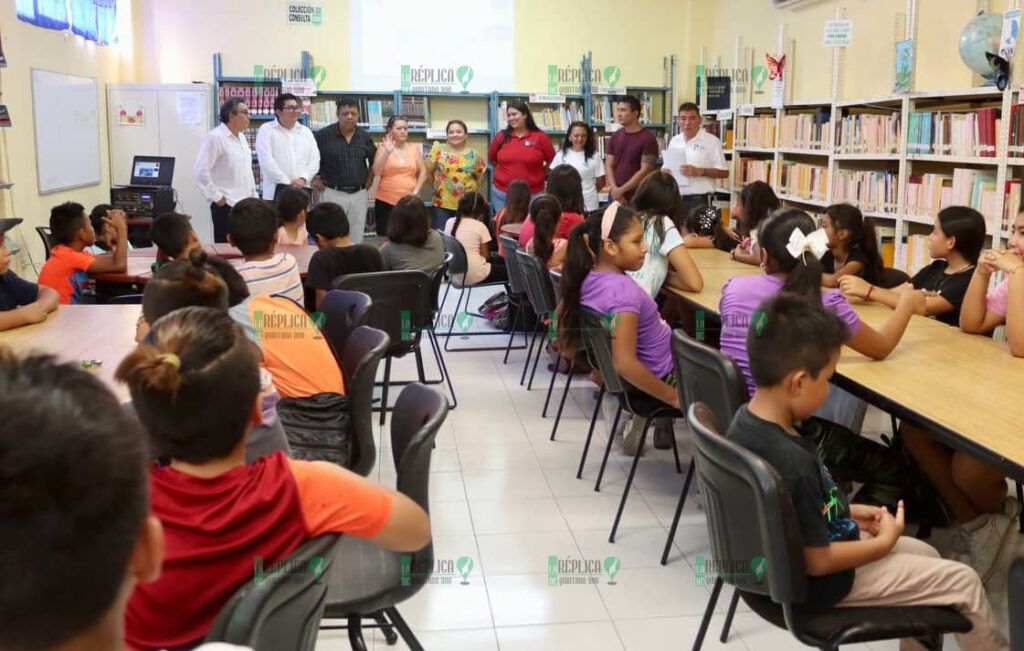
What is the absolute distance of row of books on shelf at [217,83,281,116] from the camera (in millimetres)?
8992

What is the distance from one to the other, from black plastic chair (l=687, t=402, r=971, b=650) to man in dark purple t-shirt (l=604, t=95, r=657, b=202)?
20.6ft

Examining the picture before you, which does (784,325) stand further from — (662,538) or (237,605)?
(662,538)

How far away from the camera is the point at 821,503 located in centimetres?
197

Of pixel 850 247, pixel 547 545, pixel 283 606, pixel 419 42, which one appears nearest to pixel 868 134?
pixel 850 247

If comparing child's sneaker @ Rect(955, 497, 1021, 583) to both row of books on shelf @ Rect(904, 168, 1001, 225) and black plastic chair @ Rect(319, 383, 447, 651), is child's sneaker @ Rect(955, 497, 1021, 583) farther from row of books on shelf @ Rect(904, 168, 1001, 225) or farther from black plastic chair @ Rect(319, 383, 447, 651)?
row of books on shelf @ Rect(904, 168, 1001, 225)

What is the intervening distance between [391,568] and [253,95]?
7793 millimetres

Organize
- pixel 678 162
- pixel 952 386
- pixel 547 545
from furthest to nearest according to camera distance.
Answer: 1. pixel 678 162
2. pixel 547 545
3. pixel 952 386

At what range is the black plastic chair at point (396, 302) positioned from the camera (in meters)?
4.18

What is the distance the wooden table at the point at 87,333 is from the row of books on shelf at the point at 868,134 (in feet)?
16.0

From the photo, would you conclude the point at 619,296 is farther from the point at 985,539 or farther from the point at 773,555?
the point at 773,555

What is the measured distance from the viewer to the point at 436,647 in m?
2.67

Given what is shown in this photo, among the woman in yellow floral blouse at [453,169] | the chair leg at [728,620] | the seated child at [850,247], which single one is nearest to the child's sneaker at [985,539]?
the chair leg at [728,620]

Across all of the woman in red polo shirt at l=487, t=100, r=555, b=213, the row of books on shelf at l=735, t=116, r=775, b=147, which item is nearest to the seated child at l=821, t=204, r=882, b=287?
the row of books on shelf at l=735, t=116, r=775, b=147

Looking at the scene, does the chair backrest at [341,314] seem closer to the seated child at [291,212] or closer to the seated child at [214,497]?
the seated child at [214,497]
